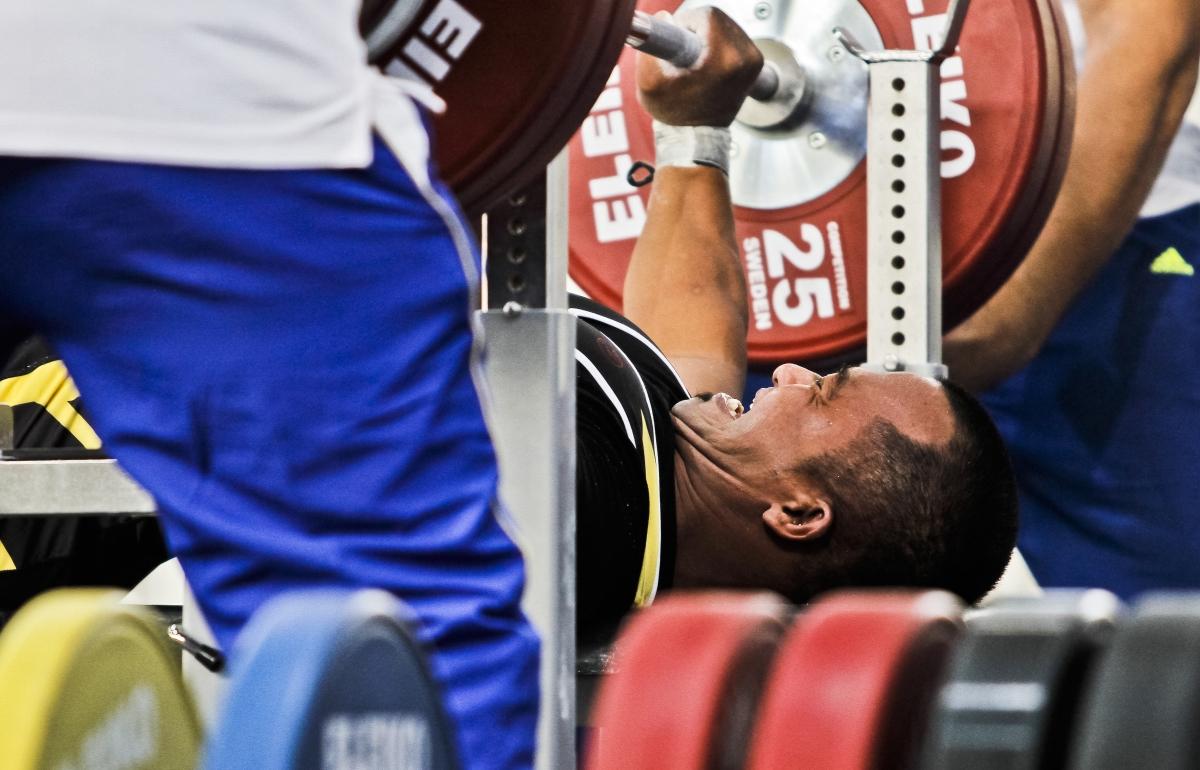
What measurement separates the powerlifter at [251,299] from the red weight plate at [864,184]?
1466 millimetres

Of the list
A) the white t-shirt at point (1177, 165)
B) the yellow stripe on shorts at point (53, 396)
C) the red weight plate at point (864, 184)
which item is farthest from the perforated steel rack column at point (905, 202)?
the yellow stripe on shorts at point (53, 396)

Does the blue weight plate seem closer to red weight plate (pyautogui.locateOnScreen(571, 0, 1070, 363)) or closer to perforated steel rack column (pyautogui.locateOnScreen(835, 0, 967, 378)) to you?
perforated steel rack column (pyautogui.locateOnScreen(835, 0, 967, 378))

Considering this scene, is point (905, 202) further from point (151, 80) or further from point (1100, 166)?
point (151, 80)

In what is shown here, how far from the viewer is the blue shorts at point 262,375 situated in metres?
0.79

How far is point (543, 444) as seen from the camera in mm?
1146

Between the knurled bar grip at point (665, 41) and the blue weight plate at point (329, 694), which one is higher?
the knurled bar grip at point (665, 41)

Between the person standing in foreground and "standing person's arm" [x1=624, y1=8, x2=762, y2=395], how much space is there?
1.70 feet

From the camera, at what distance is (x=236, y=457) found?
801 millimetres

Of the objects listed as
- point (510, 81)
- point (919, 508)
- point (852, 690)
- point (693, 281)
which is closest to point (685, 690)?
point (852, 690)

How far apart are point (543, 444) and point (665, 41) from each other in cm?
89

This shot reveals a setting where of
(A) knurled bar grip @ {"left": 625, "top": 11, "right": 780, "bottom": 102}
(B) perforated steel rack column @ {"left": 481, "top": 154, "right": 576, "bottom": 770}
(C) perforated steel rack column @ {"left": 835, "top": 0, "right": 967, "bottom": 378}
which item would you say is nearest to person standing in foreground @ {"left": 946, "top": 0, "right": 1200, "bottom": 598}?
(C) perforated steel rack column @ {"left": 835, "top": 0, "right": 967, "bottom": 378}

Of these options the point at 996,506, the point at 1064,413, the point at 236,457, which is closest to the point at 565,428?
the point at 236,457

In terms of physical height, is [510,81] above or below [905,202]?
above

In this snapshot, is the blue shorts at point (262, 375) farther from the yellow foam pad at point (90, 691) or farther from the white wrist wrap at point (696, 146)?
the white wrist wrap at point (696, 146)
